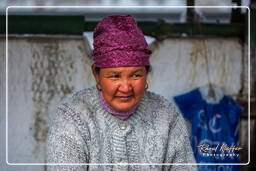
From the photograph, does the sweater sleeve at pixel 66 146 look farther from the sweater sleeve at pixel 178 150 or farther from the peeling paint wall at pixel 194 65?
the peeling paint wall at pixel 194 65

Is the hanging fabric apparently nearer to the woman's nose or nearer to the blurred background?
the blurred background

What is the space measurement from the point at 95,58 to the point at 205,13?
2.58m

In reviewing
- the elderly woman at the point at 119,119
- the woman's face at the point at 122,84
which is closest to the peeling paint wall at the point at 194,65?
the elderly woman at the point at 119,119

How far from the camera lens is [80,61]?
430cm

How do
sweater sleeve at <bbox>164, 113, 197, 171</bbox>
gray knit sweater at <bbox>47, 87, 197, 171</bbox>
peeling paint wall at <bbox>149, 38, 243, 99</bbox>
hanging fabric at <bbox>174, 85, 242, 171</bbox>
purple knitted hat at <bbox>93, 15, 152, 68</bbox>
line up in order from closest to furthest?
purple knitted hat at <bbox>93, 15, 152, 68</bbox> → gray knit sweater at <bbox>47, 87, 197, 171</bbox> → sweater sleeve at <bbox>164, 113, 197, 171</bbox> → hanging fabric at <bbox>174, 85, 242, 171</bbox> → peeling paint wall at <bbox>149, 38, 243, 99</bbox>

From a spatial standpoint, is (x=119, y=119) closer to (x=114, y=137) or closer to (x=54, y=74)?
(x=114, y=137)

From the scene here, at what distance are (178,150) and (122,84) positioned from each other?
484mm

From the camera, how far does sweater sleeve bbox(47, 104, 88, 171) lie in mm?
2373

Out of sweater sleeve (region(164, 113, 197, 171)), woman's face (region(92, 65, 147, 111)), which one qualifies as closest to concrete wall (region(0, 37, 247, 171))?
sweater sleeve (region(164, 113, 197, 171))

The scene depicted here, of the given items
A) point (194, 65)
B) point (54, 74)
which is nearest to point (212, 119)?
point (194, 65)

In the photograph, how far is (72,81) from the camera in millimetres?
4309

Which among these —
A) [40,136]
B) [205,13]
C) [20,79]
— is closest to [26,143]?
[40,136]

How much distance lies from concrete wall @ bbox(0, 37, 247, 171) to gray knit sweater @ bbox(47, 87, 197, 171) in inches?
68.4

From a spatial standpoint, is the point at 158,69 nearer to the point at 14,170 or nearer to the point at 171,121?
the point at 14,170
